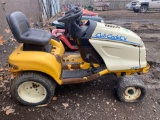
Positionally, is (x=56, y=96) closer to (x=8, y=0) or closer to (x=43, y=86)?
(x=43, y=86)

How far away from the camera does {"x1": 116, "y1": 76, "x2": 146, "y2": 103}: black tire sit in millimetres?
2883

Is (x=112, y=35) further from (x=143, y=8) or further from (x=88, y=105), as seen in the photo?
(x=143, y=8)

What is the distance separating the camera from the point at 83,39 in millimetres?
2836

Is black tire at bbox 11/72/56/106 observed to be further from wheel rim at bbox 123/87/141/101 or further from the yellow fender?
wheel rim at bbox 123/87/141/101

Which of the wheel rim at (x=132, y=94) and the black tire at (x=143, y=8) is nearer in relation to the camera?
the wheel rim at (x=132, y=94)

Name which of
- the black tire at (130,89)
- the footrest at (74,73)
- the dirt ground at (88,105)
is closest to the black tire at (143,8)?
the dirt ground at (88,105)

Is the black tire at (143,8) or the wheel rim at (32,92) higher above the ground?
the wheel rim at (32,92)

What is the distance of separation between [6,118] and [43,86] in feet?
2.19

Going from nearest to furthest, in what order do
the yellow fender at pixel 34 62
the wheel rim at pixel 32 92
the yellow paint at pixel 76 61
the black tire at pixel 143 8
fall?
the yellow fender at pixel 34 62 < the wheel rim at pixel 32 92 < the yellow paint at pixel 76 61 < the black tire at pixel 143 8

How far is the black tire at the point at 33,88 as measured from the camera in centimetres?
274

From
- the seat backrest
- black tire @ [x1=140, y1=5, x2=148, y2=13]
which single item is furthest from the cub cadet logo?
black tire @ [x1=140, y1=5, x2=148, y2=13]

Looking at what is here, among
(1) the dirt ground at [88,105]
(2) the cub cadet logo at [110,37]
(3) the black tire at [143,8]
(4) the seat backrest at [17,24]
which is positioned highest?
(4) the seat backrest at [17,24]

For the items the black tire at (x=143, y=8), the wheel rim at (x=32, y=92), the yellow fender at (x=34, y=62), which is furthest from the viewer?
the black tire at (x=143, y=8)

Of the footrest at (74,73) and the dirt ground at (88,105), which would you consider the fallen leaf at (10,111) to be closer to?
the dirt ground at (88,105)
